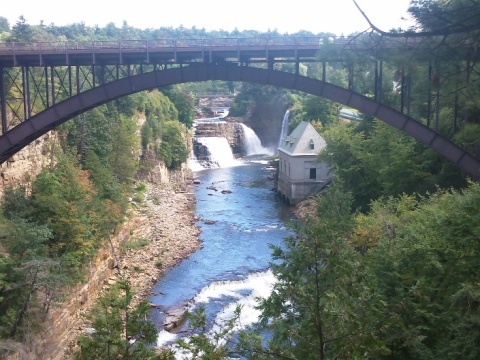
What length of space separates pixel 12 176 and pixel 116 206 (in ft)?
17.1

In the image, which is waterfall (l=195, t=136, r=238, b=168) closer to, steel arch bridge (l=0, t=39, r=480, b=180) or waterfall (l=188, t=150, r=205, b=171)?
waterfall (l=188, t=150, r=205, b=171)

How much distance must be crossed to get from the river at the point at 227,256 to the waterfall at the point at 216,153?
31.1ft

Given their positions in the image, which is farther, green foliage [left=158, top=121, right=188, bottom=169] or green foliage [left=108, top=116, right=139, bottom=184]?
green foliage [left=158, top=121, right=188, bottom=169]

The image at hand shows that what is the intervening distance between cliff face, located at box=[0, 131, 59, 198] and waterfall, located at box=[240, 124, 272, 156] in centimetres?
3818

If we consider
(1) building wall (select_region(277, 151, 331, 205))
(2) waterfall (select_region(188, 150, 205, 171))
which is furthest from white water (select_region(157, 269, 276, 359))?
(2) waterfall (select_region(188, 150, 205, 171))

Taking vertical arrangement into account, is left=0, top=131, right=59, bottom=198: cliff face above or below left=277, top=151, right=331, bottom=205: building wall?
above

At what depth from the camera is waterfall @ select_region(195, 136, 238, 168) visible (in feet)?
Result: 184

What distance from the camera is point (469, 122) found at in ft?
65.1

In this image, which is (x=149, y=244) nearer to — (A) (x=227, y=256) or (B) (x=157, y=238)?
(B) (x=157, y=238)

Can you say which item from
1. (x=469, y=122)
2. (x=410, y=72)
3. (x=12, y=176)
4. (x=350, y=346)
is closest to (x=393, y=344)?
(x=350, y=346)

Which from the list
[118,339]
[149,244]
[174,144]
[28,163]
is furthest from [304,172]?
[118,339]

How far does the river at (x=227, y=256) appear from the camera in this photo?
2103 cm

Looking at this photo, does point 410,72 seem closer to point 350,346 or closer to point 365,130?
point 350,346

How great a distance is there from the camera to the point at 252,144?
6369 cm
